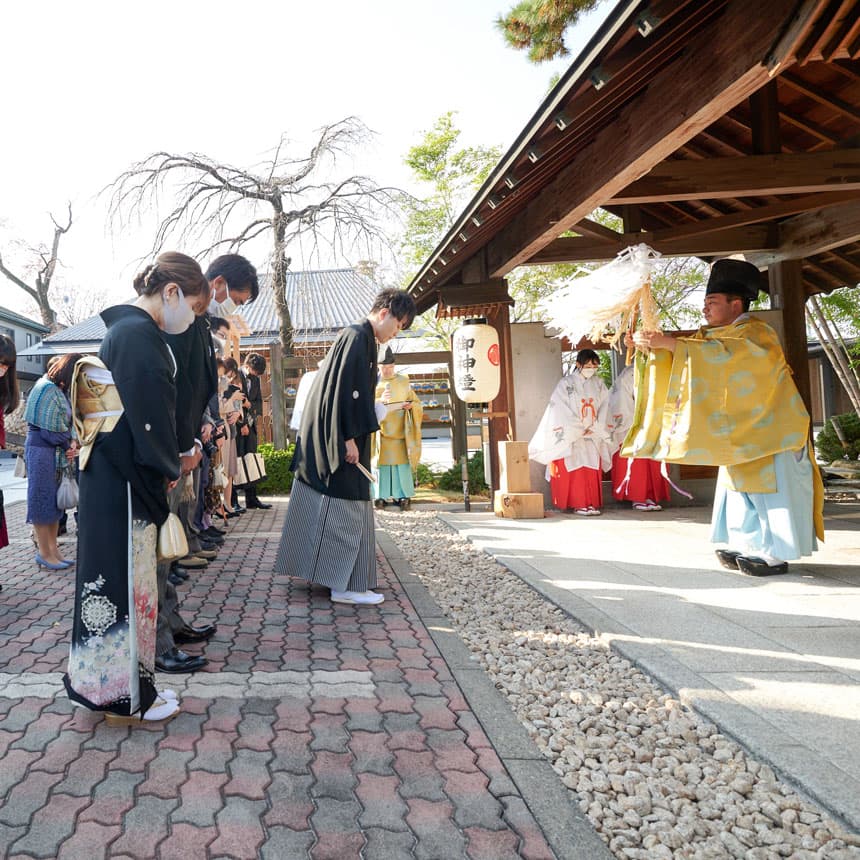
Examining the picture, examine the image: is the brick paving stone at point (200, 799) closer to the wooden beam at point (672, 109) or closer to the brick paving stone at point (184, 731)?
the brick paving stone at point (184, 731)

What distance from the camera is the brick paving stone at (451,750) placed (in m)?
2.43

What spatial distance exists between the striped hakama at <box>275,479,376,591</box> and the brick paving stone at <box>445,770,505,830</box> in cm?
234

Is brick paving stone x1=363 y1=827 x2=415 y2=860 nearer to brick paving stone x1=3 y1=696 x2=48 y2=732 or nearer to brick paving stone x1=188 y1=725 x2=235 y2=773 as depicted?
brick paving stone x1=188 y1=725 x2=235 y2=773

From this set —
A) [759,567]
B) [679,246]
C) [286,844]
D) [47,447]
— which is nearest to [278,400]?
[47,447]

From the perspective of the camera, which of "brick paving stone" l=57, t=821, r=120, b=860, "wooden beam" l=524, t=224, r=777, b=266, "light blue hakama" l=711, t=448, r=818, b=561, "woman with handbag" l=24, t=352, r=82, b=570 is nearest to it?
"brick paving stone" l=57, t=821, r=120, b=860

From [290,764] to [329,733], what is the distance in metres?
0.26

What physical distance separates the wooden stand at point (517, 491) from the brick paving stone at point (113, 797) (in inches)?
250

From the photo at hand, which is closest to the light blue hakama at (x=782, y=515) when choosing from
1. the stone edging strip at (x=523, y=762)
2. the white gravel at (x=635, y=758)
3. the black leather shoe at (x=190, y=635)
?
the white gravel at (x=635, y=758)

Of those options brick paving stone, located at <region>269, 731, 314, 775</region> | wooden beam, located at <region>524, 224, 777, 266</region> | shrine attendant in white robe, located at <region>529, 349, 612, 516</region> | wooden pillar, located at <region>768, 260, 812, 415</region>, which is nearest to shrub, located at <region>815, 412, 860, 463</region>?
wooden pillar, located at <region>768, 260, 812, 415</region>

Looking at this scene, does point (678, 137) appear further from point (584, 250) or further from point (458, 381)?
point (458, 381)

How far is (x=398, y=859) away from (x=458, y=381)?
278 inches

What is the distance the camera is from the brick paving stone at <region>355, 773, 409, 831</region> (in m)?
2.08

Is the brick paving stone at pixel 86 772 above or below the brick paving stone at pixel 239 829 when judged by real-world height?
above

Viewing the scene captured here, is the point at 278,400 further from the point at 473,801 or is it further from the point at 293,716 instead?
the point at 473,801
